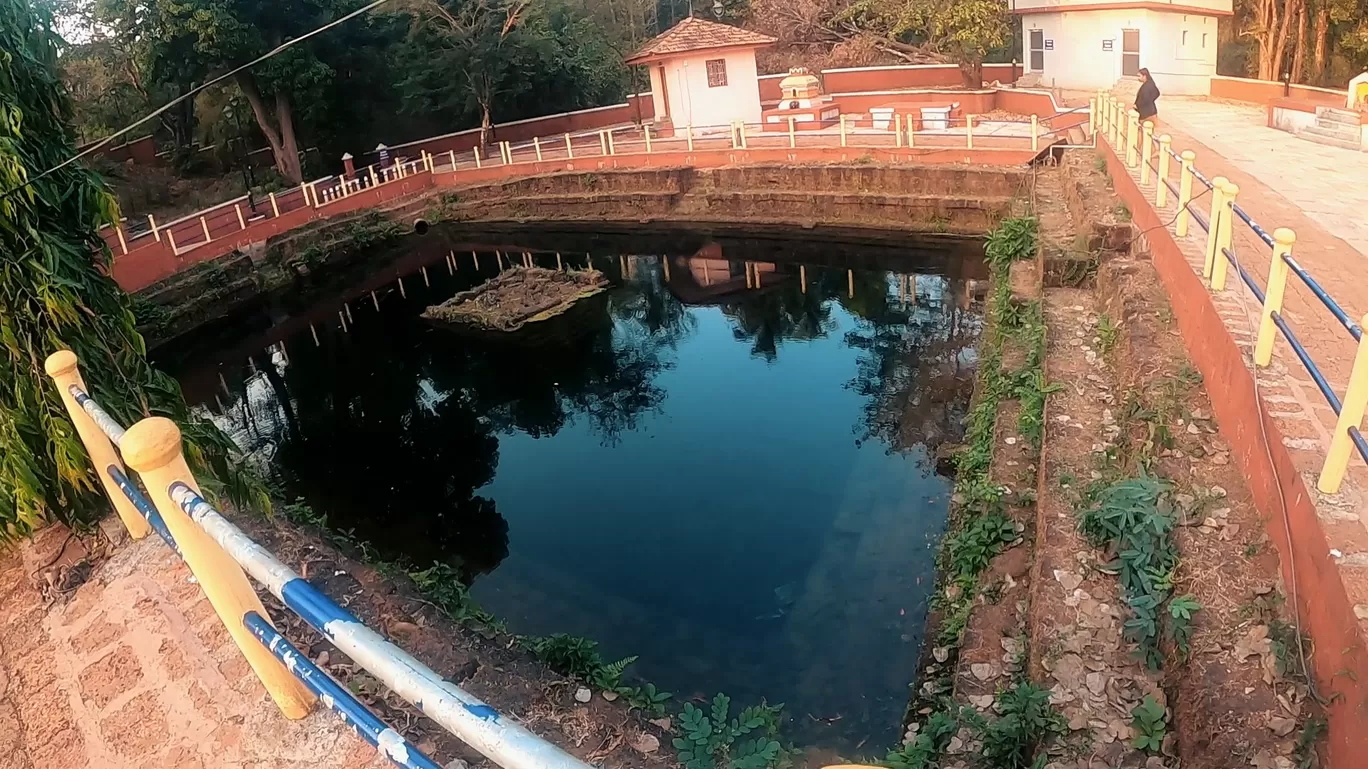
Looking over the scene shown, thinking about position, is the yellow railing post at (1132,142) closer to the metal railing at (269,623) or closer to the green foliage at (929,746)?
the green foliage at (929,746)

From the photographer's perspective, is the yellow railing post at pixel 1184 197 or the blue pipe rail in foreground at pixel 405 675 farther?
the yellow railing post at pixel 1184 197

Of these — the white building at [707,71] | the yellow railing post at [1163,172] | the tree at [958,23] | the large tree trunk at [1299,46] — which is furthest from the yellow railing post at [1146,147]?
the large tree trunk at [1299,46]

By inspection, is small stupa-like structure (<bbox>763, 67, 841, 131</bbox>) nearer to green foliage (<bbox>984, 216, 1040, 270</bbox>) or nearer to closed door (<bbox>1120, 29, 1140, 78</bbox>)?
closed door (<bbox>1120, 29, 1140, 78</bbox>)

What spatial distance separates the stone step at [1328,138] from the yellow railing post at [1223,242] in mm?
8105

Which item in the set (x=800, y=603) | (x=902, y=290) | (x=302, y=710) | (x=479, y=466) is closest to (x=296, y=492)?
(x=479, y=466)

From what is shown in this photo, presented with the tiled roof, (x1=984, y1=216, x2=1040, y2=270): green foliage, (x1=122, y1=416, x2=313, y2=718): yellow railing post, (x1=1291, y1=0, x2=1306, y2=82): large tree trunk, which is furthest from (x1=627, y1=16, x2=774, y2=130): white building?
(x1=122, y1=416, x2=313, y2=718): yellow railing post

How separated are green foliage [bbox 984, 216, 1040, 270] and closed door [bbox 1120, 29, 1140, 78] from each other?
12706 mm

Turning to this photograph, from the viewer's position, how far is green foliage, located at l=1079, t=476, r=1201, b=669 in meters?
3.84

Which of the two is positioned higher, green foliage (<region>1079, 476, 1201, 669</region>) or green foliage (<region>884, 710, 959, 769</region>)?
green foliage (<region>1079, 476, 1201, 669</region>)

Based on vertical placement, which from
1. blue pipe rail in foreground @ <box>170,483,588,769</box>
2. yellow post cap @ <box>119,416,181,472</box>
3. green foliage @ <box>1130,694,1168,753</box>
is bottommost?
green foliage @ <box>1130,694,1168,753</box>

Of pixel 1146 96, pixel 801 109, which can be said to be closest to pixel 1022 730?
pixel 1146 96

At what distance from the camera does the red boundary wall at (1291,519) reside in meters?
2.65

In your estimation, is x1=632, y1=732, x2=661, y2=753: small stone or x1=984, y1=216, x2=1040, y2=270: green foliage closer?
x1=632, y1=732, x2=661, y2=753: small stone

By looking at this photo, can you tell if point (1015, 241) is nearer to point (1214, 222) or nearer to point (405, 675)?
point (1214, 222)
